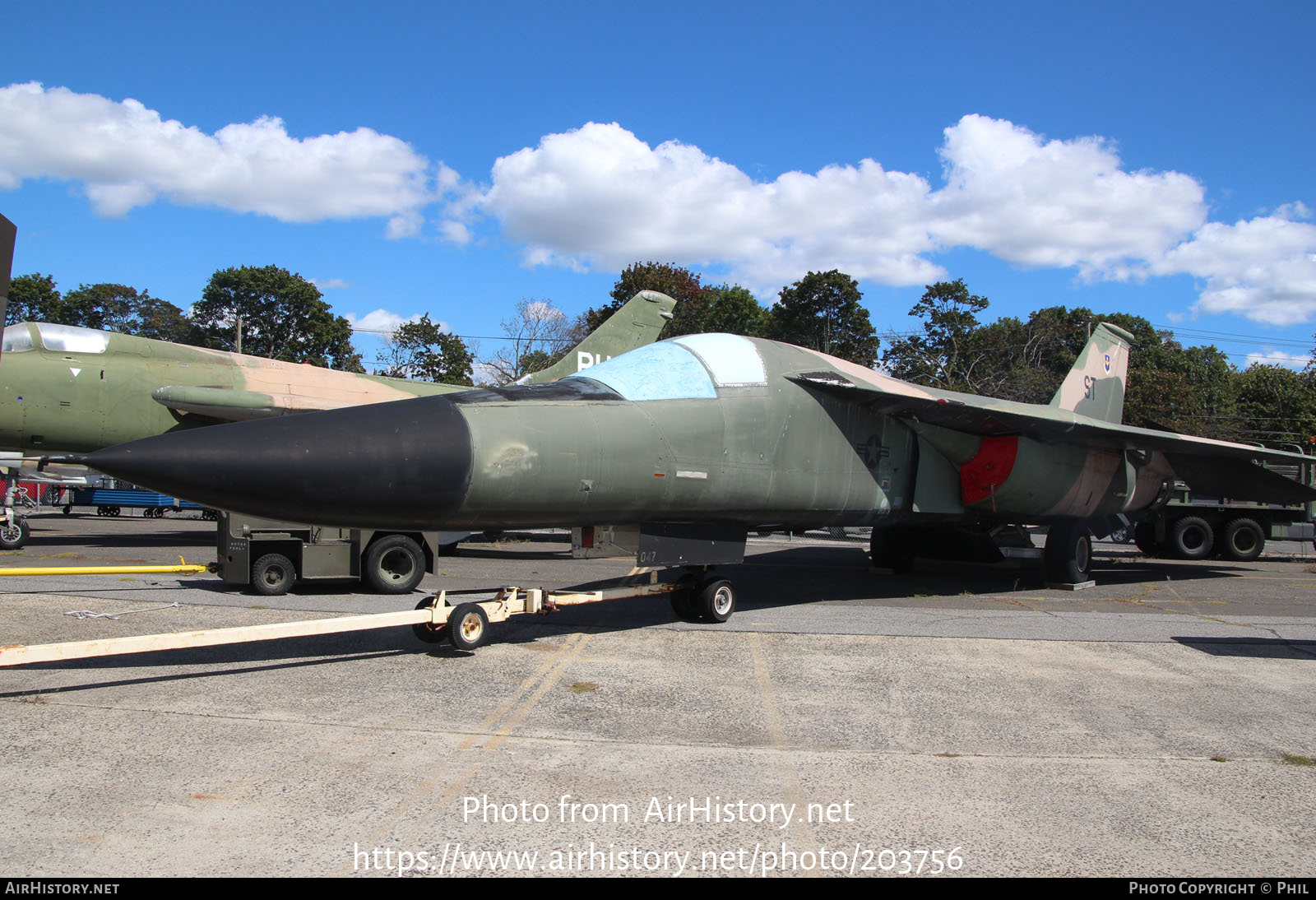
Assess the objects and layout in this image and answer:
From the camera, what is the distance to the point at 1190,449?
11062 millimetres

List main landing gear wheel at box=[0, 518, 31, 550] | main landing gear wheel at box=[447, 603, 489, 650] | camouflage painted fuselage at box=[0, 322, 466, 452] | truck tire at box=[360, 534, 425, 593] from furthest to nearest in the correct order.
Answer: main landing gear wheel at box=[0, 518, 31, 550] → camouflage painted fuselage at box=[0, 322, 466, 452] → truck tire at box=[360, 534, 425, 593] → main landing gear wheel at box=[447, 603, 489, 650]

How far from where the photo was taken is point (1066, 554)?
11.2m

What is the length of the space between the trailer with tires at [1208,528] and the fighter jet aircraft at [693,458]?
732 cm

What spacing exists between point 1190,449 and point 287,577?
1130 centimetres

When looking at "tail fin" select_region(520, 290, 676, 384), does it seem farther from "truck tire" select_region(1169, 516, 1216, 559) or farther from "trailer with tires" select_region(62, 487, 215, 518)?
"trailer with tires" select_region(62, 487, 215, 518)

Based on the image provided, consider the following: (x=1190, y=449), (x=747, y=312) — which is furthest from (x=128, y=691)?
(x=747, y=312)

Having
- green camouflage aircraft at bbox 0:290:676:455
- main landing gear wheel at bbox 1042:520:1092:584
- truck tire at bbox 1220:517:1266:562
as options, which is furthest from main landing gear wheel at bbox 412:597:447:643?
truck tire at bbox 1220:517:1266:562

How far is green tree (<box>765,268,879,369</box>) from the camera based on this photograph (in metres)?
A: 38.7

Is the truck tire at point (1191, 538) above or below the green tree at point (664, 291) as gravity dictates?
below

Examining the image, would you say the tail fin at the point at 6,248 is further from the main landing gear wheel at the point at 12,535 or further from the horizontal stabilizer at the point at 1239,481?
the horizontal stabilizer at the point at 1239,481

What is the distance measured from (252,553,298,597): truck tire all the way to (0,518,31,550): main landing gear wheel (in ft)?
25.2

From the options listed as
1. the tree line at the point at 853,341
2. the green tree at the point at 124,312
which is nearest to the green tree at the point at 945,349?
the tree line at the point at 853,341

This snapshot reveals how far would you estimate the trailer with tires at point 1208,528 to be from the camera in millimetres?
18047

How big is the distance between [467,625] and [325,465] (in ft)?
5.75
